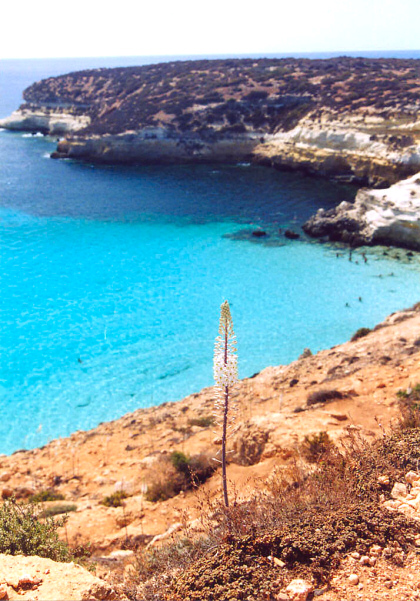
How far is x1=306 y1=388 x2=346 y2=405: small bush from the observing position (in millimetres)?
12766

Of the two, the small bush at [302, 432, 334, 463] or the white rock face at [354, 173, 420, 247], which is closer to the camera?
the small bush at [302, 432, 334, 463]

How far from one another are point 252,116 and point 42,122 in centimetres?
4221

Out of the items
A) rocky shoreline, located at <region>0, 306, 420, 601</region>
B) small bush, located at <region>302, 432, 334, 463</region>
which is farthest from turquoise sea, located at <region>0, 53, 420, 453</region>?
small bush, located at <region>302, 432, 334, 463</region>

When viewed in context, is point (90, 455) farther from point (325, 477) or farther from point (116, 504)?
point (325, 477)

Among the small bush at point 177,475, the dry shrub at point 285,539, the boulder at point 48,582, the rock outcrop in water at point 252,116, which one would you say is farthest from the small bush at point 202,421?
the rock outcrop in water at point 252,116

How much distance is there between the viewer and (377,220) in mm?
32156

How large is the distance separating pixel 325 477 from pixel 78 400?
1302 cm

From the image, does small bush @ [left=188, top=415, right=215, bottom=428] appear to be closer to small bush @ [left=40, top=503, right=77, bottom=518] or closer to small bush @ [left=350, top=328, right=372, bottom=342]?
small bush @ [left=40, top=503, right=77, bottom=518]

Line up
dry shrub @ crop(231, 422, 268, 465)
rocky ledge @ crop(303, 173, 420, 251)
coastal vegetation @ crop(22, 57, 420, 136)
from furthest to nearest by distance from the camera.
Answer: coastal vegetation @ crop(22, 57, 420, 136), rocky ledge @ crop(303, 173, 420, 251), dry shrub @ crop(231, 422, 268, 465)

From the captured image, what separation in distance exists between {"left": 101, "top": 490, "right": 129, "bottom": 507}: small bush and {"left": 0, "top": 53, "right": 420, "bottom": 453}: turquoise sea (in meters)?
6.43

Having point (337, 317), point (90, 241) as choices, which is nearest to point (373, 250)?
point (337, 317)

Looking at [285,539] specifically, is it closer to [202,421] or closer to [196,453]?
[196,453]

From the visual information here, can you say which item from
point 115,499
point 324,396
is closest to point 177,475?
point 115,499

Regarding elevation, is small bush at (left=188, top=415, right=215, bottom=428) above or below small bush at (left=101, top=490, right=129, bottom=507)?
below
